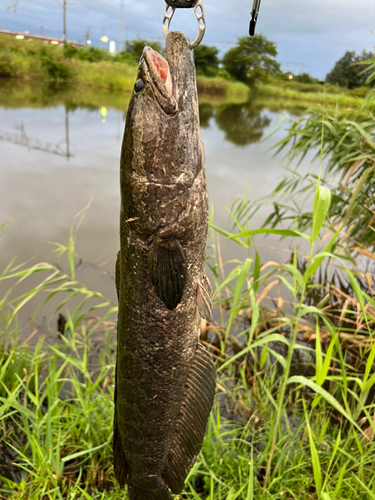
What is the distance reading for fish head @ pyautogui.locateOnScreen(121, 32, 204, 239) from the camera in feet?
3.63

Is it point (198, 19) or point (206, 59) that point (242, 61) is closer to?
point (206, 59)

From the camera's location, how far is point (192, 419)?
1.39 meters

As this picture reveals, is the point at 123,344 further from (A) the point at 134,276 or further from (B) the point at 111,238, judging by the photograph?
(B) the point at 111,238

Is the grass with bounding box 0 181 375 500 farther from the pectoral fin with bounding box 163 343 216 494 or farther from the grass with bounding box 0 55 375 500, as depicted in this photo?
the pectoral fin with bounding box 163 343 216 494

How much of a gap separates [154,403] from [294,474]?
1.38 meters

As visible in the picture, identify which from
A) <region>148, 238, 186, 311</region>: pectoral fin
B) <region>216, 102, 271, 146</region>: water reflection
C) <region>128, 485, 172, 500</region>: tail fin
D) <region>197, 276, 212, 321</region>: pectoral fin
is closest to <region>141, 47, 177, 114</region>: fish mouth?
<region>148, 238, 186, 311</region>: pectoral fin

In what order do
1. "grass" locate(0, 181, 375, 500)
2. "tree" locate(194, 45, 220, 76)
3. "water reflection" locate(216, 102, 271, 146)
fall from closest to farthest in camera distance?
"grass" locate(0, 181, 375, 500) < "water reflection" locate(216, 102, 271, 146) < "tree" locate(194, 45, 220, 76)

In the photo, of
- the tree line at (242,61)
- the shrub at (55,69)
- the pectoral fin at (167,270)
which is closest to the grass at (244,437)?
the pectoral fin at (167,270)

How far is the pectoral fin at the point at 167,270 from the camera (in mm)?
1086

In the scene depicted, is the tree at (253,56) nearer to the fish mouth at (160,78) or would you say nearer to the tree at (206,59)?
the tree at (206,59)

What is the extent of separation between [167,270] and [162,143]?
428 mm

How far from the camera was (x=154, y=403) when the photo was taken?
1.28 meters

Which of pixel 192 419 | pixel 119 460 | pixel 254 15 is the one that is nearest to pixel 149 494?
pixel 119 460

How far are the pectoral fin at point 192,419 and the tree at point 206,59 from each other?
61.3ft
